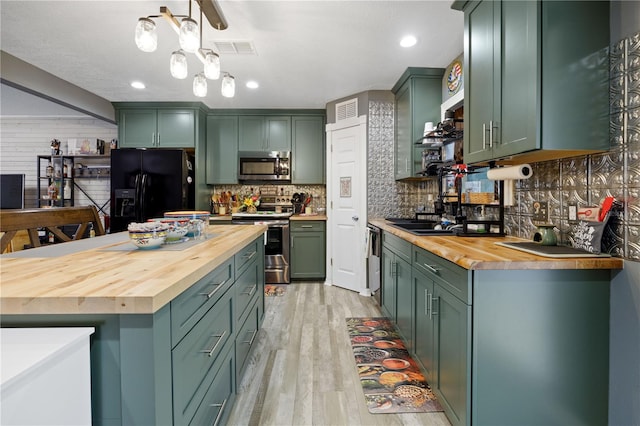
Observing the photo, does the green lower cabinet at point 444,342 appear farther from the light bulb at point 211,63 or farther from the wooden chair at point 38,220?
the wooden chair at point 38,220

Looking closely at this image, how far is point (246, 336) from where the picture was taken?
1.96m

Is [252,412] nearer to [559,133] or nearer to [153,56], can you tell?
[559,133]

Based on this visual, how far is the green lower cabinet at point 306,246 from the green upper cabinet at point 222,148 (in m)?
1.31

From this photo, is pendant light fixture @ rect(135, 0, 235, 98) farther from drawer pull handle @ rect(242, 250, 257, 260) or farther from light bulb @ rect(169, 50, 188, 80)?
drawer pull handle @ rect(242, 250, 257, 260)

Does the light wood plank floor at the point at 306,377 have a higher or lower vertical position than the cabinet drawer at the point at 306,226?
lower

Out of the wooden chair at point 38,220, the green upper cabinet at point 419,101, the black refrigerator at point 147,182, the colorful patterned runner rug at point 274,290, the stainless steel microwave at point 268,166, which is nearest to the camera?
the wooden chair at point 38,220

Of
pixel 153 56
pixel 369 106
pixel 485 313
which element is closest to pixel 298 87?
pixel 369 106

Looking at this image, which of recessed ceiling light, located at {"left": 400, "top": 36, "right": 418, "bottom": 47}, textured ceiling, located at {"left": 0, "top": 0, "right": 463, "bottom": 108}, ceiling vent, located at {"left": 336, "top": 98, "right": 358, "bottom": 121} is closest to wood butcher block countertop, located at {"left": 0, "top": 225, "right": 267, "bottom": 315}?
textured ceiling, located at {"left": 0, "top": 0, "right": 463, "bottom": 108}

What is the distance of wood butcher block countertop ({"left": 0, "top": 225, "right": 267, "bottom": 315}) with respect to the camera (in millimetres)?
741

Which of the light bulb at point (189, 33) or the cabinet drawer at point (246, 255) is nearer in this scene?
the light bulb at point (189, 33)

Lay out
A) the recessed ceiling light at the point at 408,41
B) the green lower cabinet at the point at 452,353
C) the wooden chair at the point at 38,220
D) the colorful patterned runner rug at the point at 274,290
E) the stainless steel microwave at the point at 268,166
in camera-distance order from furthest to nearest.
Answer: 1. the stainless steel microwave at the point at 268,166
2. the colorful patterned runner rug at the point at 274,290
3. the recessed ceiling light at the point at 408,41
4. the wooden chair at the point at 38,220
5. the green lower cabinet at the point at 452,353

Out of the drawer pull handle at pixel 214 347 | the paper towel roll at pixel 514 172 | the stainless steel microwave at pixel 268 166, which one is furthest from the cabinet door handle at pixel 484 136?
the stainless steel microwave at pixel 268 166

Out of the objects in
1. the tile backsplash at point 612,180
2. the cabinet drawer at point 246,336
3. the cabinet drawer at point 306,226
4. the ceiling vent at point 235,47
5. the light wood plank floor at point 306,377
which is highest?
the ceiling vent at point 235,47

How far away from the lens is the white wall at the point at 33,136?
4.96m
